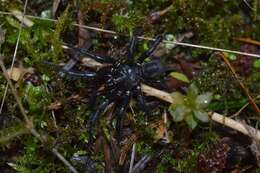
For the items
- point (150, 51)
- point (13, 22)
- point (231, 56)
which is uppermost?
point (13, 22)

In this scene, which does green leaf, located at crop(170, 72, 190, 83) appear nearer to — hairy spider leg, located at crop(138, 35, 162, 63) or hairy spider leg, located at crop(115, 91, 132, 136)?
hairy spider leg, located at crop(138, 35, 162, 63)

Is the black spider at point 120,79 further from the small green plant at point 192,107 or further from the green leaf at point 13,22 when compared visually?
the green leaf at point 13,22

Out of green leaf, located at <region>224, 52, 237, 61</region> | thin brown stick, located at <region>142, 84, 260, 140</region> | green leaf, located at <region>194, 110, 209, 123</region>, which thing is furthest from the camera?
green leaf, located at <region>224, 52, 237, 61</region>

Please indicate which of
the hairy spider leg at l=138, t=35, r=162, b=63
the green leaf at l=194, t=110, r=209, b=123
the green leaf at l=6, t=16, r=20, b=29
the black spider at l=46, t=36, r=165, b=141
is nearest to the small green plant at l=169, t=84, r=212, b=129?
the green leaf at l=194, t=110, r=209, b=123

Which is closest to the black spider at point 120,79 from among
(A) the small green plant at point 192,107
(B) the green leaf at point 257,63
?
(A) the small green plant at point 192,107

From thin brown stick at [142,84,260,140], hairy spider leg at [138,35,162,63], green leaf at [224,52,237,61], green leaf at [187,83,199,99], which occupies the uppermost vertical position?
hairy spider leg at [138,35,162,63]

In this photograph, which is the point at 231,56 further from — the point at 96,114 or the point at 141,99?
the point at 96,114

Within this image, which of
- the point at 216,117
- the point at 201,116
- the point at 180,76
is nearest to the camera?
the point at 201,116

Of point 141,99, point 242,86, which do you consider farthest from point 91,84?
point 242,86
